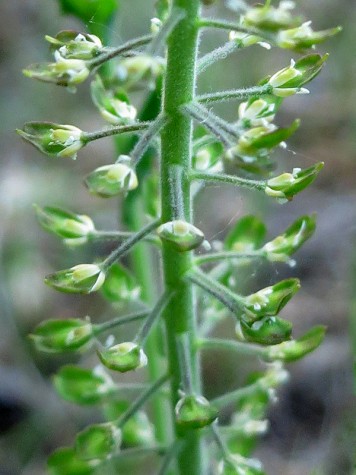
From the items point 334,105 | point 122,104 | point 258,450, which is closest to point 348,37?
point 334,105

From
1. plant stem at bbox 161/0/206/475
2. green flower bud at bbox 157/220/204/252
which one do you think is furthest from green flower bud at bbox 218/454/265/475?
green flower bud at bbox 157/220/204/252

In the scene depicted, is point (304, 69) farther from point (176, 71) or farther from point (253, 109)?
point (176, 71)

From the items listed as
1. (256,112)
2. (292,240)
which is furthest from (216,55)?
(292,240)

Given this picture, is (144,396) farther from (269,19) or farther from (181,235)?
(269,19)

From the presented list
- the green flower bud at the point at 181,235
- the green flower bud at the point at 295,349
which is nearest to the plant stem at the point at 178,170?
the green flower bud at the point at 181,235

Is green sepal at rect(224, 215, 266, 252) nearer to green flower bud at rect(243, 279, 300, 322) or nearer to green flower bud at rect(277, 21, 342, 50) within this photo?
green flower bud at rect(243, 279, 300, 322)

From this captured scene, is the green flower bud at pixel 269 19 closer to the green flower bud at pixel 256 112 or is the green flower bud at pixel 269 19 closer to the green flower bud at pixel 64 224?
the green flower bud at pixel 256 112

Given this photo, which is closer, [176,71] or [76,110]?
[176,71]
